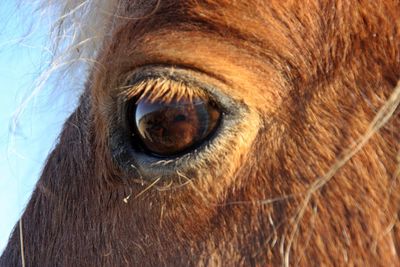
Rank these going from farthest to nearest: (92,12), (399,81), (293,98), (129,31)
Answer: (92,12) → (129,31) → (293,98) → (399,81)

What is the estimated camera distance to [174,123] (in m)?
1.45

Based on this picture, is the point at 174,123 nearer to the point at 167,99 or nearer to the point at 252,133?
the point at 167,99

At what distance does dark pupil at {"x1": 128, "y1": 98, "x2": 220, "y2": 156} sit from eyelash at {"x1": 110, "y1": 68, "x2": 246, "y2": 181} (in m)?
0.02

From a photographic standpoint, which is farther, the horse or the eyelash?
the eyelash

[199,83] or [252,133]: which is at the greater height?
[199,83]

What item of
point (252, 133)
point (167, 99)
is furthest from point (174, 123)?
point (252, 133)

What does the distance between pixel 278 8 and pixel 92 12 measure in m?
0.54

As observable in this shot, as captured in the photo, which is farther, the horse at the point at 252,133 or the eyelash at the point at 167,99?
the eyelash at the point at 167,99

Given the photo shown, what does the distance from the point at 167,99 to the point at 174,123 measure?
6cm

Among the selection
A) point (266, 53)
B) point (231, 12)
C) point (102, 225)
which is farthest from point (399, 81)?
point (102, 225)

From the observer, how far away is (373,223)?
1.27 m

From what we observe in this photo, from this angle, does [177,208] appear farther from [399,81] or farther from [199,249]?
[399,81]

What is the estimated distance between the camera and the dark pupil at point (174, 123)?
141 cm

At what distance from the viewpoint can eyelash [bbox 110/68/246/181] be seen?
4.55 feet
